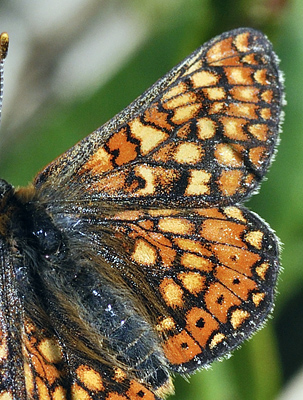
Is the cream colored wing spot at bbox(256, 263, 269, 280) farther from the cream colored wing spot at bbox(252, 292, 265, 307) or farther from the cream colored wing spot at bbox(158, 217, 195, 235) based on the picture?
the cream colored wing spot at bbox(158, 217, 195, 235)

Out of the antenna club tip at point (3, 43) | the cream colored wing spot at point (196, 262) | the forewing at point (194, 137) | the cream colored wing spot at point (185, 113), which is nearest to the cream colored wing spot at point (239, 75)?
the forewing at point (194, 137)

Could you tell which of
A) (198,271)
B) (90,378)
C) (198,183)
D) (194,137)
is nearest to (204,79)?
(194,137)

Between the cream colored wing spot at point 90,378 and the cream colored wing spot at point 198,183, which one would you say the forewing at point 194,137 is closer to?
the cream colored wing spot at point 198,183

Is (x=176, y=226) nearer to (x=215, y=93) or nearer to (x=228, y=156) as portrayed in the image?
(x=228, y=156)

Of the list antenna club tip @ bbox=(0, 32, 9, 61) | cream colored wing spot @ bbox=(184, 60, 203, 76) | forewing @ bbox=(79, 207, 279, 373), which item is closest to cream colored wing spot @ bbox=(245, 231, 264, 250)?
forewing @ bbox=(79, 207, 279, 373)

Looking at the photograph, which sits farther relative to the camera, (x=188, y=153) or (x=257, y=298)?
(x=188, y=153)

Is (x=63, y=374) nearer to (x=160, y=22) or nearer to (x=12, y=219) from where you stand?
(x=12, y=219)
